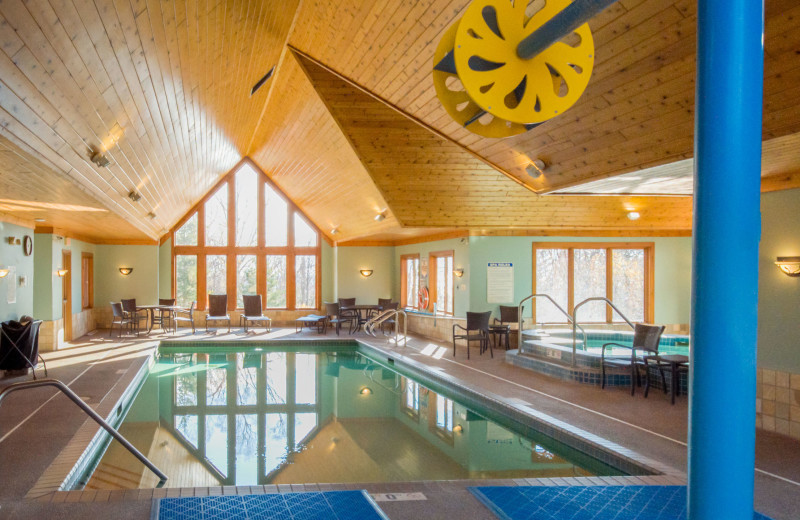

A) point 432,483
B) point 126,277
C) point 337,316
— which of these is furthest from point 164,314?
point 432,483

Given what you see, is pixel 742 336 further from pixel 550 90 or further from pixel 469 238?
pixel 469 238

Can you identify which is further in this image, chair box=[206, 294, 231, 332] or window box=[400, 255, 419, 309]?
window box=[400, 255, 419, 309]

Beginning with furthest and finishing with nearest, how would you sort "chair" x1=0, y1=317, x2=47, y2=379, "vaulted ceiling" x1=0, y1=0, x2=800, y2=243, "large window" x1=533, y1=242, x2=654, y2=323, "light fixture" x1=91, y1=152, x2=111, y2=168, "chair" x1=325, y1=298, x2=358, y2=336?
"chair" x1=325, y1=298, x2=358, y2=336 → "large window" x1=533, y1=242, x2=654, y2=323 → "chair" x1=0, y1=317, x2=47, y2=379 → "light fixture" x1=91, y1=152, x2=111, y2=168 → "vaulted ceiling" x1=0, y1=0, x2=800, y2=243

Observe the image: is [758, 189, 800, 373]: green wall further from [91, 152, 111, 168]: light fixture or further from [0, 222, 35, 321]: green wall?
[0, 222, 35, 321]: green wall

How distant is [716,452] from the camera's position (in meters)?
1.10

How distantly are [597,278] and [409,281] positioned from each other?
15.8ft

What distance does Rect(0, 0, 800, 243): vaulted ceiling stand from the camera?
3.77 meters

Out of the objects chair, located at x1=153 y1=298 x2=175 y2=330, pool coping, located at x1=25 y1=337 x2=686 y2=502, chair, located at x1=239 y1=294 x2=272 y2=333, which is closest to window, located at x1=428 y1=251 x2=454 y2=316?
chair, located at x1=239 y1=294 x2=272 y2=333

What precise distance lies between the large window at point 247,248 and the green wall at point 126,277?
3.03ft

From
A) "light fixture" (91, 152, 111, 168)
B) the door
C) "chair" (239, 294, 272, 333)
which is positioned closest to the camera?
"light fixture" (91, 152, 111, 168)

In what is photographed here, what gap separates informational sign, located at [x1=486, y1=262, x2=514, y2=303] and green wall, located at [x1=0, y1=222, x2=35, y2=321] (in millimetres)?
8024

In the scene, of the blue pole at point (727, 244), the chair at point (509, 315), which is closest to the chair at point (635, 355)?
the chair at point (509, 315)

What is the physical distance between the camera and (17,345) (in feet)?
24.2

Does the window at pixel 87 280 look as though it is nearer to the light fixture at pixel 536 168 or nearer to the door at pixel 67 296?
the door at pixel 67 296
